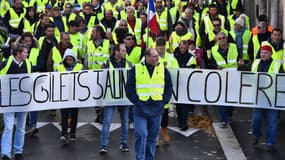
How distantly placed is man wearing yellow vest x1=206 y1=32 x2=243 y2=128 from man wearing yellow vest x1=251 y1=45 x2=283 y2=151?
3.29 feet

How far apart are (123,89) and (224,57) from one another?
2.08 meters

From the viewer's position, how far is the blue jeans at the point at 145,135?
10586mm

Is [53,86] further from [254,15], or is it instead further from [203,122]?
[254,15]

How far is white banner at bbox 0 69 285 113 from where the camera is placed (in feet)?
40.0

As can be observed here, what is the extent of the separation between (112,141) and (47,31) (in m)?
2.78

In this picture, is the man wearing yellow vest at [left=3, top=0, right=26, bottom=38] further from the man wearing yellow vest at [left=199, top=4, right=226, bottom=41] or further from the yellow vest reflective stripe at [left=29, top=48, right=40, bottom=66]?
the man wearing yellow vest at [left=199, top=4, right=226, bottom=41]

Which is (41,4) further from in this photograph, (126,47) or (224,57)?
(224,57)

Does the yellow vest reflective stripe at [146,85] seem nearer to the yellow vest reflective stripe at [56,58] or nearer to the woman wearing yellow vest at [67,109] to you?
the woman wearing yellow vest at [67,109]

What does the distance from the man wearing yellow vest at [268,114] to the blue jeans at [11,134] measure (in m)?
3.81

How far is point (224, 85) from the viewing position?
1264 cm

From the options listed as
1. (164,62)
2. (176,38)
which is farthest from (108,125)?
(176,38)

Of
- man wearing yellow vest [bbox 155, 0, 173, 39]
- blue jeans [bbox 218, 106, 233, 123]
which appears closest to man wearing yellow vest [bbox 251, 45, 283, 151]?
blue jeans [bbox 218, 106, 233, 123]

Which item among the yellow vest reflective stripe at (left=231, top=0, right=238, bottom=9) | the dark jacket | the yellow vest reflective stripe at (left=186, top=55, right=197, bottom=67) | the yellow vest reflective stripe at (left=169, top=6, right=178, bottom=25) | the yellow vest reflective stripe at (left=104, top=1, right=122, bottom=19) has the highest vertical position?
the yellow vest reflective stripe at (left=231, top=0, right=238, bottom=9)

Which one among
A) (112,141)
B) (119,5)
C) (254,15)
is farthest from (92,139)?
(254,15)
